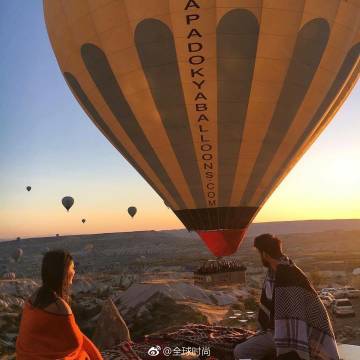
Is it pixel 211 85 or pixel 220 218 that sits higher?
pixel 211 85

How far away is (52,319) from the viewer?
372 centimetres

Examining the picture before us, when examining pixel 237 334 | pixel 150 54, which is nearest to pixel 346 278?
pixel 150 54

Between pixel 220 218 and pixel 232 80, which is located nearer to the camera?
pixel 232 80

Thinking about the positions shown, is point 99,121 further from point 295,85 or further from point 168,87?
point 295,85

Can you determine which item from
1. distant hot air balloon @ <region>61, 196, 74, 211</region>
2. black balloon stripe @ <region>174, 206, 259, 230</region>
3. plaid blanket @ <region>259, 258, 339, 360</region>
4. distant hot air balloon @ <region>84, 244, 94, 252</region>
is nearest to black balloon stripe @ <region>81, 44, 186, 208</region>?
black balloon stripe @ <region>174, 206, 259, 230</region>

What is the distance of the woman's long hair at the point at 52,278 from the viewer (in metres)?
3.75

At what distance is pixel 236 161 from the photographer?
14.6 m

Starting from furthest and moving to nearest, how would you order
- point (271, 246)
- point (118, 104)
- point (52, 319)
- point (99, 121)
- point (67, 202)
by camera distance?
1. point (67, 202)
2. point (99, 121)
3. point (118, 104)
4. point (271, 246)
5. point (52, 319)

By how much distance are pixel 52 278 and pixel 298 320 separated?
2.09m

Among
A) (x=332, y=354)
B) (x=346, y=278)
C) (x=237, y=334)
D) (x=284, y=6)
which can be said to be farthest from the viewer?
(x=346, y=278)


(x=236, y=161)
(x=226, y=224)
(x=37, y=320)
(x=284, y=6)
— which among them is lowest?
(x=37, y=320)

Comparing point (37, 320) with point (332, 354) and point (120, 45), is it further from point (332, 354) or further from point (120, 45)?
point (120, 45)

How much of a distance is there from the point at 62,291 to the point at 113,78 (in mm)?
10894

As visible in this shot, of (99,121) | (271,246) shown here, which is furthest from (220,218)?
(271,246)
